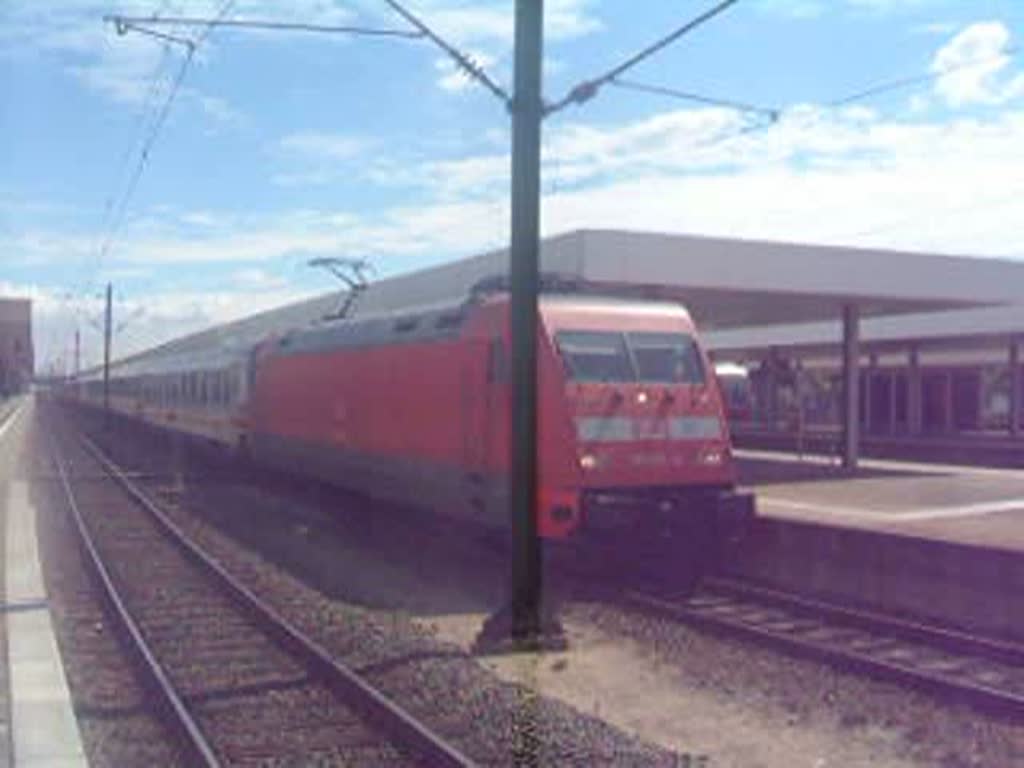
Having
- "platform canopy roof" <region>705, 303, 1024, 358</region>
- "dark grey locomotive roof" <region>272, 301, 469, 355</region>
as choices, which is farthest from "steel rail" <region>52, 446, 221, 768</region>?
"platform canopy roof" <region>705, 303, 1024, 358</region>

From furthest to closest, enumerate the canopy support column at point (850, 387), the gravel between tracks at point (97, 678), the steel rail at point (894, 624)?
1. the canopy support column at point (850, 387)
2. the steel rail at point (894, 624)
3. the gravel between tracks at point (97, 678)

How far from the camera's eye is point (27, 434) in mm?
67125

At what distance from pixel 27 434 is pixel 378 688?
197ft

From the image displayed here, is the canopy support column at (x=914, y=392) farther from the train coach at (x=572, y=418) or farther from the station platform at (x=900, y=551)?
the train coach at (x=572, y=418)

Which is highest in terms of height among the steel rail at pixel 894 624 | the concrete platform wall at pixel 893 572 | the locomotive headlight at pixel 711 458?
the locomotive headlight at pixel 711 458

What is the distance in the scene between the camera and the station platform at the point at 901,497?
17.8 metres

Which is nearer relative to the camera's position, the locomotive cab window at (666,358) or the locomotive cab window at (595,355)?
the locomotive cab window at (595,355)

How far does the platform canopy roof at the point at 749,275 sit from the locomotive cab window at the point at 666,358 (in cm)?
635

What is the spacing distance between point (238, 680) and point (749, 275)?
55.6 ft

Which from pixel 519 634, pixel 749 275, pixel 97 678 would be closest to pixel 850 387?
pixel 749 275

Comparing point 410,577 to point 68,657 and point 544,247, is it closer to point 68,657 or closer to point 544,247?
point 68,657

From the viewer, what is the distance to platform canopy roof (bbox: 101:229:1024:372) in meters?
24.5

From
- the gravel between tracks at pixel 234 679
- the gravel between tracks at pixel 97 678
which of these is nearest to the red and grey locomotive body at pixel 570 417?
the gravel between tracks at pixel 234 679

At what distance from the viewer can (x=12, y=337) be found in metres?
127
